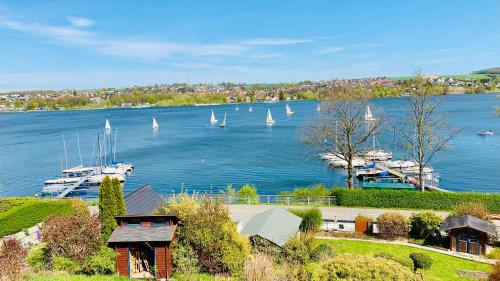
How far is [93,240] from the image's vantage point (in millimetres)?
20797

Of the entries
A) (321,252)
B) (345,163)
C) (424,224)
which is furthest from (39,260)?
(345,163)

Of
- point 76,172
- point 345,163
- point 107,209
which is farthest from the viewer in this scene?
point 76,172

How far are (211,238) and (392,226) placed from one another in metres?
13.7

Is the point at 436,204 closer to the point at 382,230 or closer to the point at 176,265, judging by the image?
the point at 382,230

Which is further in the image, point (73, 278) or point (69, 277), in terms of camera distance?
point (69, 277)

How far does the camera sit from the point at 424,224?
89.1 feet

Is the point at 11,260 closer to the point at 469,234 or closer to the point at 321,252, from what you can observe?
the point at 321,252

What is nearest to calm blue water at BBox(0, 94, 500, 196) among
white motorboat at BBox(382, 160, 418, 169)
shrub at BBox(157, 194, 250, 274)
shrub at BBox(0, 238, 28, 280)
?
white motorboat at BBox(382, 160, 418, 169)

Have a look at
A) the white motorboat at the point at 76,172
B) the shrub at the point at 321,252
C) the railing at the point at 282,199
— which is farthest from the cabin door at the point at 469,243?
the white motorboat at the point at 76,172

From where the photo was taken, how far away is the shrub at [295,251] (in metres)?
21.8

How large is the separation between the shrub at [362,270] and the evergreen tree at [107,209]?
1282 centimetres

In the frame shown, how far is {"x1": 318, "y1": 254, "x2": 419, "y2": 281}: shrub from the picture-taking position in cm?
1238

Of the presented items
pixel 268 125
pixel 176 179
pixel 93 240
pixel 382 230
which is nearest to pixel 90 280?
pixel 93 240

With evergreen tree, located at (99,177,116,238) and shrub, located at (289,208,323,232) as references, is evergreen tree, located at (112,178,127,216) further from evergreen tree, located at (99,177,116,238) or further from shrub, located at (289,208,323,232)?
shrub, located at (289,208,323,232)
